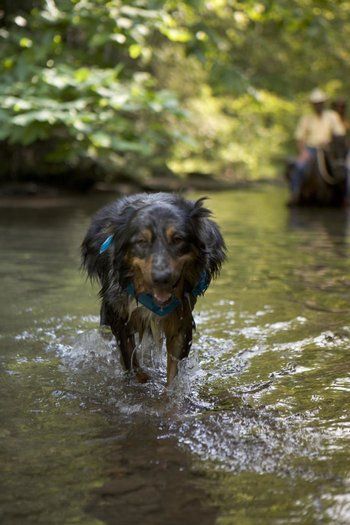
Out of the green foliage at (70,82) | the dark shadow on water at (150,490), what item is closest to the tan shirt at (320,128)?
the green foliage at (70,82)

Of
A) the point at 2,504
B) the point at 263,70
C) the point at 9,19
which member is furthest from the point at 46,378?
the point at 263,70

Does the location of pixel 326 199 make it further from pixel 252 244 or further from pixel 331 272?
pixel 331 272

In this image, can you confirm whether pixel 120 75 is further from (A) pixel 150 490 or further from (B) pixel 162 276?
(A) pixel 150 490

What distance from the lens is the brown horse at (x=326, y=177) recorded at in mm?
18359

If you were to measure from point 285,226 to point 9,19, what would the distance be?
6.71 meters

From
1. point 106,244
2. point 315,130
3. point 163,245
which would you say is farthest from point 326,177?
point 163,245

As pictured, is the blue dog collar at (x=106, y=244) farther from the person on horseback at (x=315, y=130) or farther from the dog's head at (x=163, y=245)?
the person on horseback at (x=315, y=130)

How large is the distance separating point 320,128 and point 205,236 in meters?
14.0

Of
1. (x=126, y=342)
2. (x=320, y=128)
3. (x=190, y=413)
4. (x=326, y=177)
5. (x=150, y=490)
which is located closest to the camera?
(x=150, y=490)

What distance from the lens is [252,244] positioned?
11938 mm

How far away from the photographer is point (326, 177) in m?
18.7

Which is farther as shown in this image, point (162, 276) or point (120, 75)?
point (120, 75)

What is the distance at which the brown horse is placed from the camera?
60.2 ft

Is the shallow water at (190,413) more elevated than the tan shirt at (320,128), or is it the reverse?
the tan shirt at (320,128)
